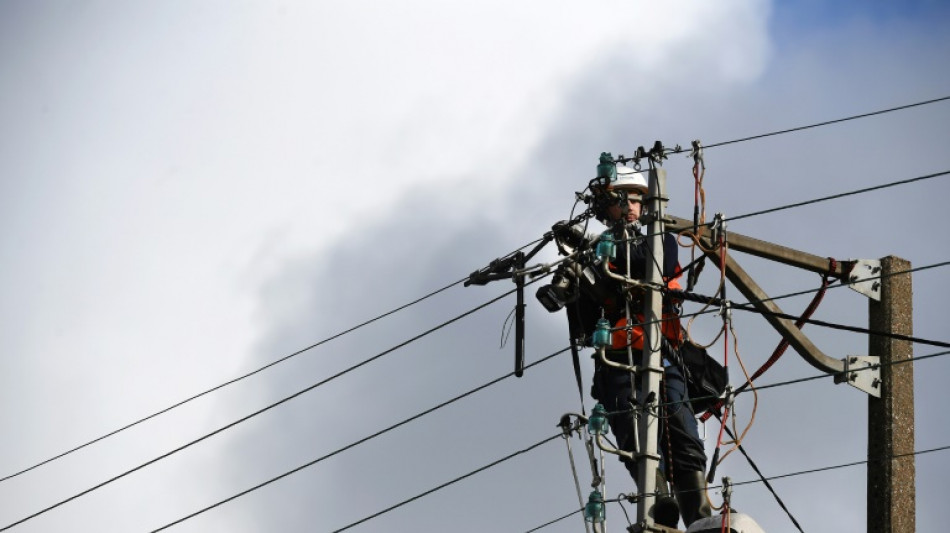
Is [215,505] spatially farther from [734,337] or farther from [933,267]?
[933,267]

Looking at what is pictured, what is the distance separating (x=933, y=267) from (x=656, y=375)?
2218 mm

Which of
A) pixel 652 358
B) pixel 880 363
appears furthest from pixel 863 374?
pixel 652 358

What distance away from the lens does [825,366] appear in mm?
16156

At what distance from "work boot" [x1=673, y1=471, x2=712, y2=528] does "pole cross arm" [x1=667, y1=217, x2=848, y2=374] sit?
1213mm

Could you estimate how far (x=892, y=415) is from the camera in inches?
→ 622

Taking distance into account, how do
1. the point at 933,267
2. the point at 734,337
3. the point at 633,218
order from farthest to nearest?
the point at 633,218 → the point at 734,337 → the point at 933,267

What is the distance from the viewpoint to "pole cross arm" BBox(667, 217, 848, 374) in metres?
16.2

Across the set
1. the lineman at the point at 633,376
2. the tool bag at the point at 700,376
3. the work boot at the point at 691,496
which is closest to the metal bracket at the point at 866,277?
the tool bag at the point at 700,376

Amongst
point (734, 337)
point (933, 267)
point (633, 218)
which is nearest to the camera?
point (933, 267)

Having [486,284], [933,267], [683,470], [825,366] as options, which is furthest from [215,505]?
[933,267]

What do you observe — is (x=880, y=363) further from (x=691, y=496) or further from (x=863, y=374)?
(x=691, y=496)

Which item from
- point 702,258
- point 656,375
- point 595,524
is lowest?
point 595,524

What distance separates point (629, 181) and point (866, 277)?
1935 mm

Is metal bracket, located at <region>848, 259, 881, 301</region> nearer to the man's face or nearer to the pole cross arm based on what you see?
the pole cross arm
